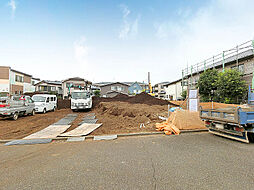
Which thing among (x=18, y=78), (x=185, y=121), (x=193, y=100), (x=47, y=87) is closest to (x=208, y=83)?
(x=193, y=100)

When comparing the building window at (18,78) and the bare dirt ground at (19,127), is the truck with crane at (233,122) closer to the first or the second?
the bare dirt ground at (19,127)

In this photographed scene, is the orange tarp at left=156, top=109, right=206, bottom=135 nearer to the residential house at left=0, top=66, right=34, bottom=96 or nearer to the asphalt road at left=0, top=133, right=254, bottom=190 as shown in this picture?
the asphalt road at left=0, top=133, right=254, bottom=190

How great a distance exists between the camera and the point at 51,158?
3949 mm

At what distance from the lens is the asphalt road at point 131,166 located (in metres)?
2.62

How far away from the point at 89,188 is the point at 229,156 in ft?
12.1

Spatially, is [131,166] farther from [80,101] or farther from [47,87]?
[47,87]

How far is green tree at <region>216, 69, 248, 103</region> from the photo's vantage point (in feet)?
45.5

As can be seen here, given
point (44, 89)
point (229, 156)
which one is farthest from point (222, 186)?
point (44, 89)

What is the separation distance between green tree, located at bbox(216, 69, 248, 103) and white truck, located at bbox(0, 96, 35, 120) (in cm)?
1880

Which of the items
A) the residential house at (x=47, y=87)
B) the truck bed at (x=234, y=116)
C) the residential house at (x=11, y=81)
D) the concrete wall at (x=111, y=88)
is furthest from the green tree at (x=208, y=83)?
the residential house at (x=47, y=87)

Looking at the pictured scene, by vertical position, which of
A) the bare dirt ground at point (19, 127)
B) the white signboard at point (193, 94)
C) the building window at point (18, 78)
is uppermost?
the building window at point (18, 78)

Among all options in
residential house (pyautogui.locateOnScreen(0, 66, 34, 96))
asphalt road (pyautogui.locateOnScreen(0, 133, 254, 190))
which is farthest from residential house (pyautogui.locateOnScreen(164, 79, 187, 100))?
residential house (pyautogui.locateOnScreen(0, 66, 34, 96))

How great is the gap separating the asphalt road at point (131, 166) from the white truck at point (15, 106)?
256 inches

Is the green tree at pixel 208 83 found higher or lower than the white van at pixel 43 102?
higher
